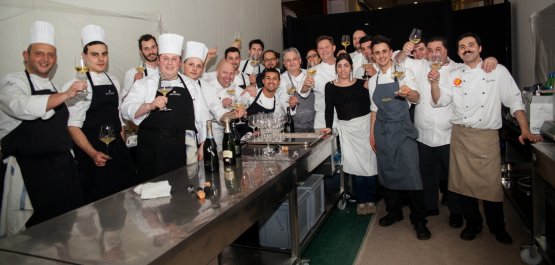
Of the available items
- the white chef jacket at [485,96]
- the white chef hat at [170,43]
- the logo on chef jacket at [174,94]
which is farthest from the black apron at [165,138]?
the white chef jacket at [485,96]

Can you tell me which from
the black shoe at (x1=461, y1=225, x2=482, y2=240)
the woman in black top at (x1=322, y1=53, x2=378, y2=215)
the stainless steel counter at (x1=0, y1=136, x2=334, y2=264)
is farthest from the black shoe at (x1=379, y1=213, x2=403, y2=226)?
the stainless steel counter at (x1=0, y1=136, x2=334, y2=264)

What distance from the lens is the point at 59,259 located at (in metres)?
1.29

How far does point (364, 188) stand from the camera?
158 inches

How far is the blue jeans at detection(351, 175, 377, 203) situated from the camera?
396 centimetres

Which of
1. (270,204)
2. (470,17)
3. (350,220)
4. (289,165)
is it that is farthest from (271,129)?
(470,17)

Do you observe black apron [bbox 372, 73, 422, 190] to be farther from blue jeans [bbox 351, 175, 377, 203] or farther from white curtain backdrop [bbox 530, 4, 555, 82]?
white curtain backdrop [bbox 530, 4, 555, 82]

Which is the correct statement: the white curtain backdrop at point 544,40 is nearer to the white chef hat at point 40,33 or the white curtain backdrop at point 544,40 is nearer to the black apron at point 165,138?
the black apron at point 165,138

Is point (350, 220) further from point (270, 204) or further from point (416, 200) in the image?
point (270, 204)

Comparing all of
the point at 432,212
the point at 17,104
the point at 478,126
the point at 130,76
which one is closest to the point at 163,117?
the point at 17,104

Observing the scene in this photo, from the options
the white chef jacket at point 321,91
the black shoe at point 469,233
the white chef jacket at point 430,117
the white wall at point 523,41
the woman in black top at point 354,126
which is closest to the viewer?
the black shoe at point 469,233

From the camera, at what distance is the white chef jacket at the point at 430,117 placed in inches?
137

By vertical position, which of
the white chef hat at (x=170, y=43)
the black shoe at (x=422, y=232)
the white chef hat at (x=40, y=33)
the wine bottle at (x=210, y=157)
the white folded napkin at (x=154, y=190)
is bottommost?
the black shoe at (x=422, y=232)

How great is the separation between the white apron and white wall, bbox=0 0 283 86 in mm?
2159

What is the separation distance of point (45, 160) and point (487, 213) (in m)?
3.30
